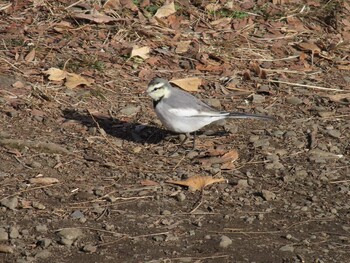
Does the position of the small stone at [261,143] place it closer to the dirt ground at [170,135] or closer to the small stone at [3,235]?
the dirt ground at [170,135]

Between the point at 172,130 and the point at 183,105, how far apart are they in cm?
25

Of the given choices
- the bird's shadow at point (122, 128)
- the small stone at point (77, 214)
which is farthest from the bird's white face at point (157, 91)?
the small stone at point (77, 214)

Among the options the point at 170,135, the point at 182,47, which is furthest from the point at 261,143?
the point at 182,47

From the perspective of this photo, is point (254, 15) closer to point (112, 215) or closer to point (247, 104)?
point (247, 104)

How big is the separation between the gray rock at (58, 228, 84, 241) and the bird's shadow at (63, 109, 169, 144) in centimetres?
192

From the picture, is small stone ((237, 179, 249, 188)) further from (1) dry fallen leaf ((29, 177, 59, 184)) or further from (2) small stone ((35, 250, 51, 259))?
(2) small stone ((35, 250, 51, 259))

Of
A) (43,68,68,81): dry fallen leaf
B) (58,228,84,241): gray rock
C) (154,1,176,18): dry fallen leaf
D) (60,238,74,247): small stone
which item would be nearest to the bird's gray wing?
(43,68,68,81): dry fallen leaf

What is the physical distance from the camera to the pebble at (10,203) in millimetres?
6074

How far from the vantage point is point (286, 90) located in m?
8.80

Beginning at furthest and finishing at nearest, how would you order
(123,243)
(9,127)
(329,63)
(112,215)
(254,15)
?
1. (254,15)
2. (329,63)
3. (9,127)
4. (112,215)
5. (123,243)

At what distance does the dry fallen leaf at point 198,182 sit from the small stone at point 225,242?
893 millimetres

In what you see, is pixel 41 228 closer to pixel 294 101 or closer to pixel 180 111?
pixel 180 111

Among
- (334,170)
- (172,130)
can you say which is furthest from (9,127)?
(334,170)

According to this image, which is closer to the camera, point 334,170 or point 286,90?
point 334,170
